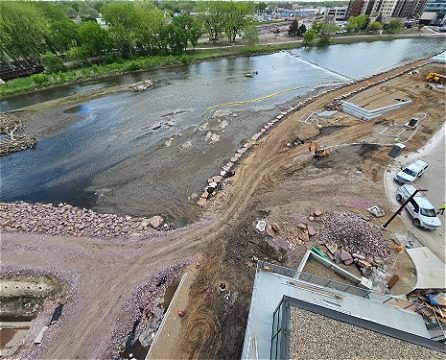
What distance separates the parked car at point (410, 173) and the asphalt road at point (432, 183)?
509mm

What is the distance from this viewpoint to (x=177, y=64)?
53.2 m

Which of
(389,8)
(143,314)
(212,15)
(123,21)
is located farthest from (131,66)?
(389,8)

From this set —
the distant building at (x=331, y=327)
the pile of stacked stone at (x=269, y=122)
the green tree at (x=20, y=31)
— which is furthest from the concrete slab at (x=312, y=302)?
the green tree at (x=20, y=31)

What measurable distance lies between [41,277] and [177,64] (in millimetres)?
52385

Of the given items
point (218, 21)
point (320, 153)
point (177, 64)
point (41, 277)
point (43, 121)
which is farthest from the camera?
point (218, 21)

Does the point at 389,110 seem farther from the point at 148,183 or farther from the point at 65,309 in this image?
the point at 65,309

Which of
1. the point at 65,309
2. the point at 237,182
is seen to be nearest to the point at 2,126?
the point at 65,309

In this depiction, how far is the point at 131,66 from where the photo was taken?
4816 centimetres

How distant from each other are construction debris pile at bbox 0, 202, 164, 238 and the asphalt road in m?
17.8

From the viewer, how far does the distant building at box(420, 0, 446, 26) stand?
98062mm

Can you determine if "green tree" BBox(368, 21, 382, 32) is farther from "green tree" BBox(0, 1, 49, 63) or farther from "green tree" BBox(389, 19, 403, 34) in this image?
"green tree" BBox(0, 1, 49, 63)

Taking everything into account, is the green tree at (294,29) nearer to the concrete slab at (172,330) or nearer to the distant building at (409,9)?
the distant building at (409,9)

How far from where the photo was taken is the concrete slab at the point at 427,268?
39.6 feet

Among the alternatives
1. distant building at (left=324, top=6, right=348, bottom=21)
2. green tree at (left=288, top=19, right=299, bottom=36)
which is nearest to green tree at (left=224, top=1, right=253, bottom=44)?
green tree at (left=288, top=19, right=299, bottom=36)
